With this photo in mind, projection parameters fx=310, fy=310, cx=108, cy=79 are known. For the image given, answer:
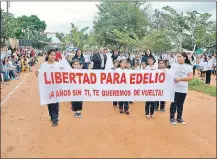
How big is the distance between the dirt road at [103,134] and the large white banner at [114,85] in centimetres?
61

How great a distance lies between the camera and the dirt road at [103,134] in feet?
17.5

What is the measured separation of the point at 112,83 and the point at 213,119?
9.58 feet

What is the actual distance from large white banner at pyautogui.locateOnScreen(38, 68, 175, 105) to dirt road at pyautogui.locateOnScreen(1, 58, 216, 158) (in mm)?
610

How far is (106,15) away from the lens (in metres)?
36.2

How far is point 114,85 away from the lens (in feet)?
24.2

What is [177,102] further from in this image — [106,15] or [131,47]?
[106,15]

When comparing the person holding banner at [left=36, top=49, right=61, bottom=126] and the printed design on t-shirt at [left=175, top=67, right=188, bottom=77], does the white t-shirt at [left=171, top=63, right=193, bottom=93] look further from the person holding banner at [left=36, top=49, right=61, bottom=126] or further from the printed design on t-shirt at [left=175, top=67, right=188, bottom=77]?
the person holding banner at [left=36, top=49, right=61, bottom=126]

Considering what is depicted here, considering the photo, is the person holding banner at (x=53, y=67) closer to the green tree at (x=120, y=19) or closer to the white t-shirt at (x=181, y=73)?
the white t-shirt at (x=181, y=73)

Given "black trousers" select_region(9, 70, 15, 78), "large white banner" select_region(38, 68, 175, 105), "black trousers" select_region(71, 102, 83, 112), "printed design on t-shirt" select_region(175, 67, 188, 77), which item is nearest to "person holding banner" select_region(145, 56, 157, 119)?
"large white banner" select_region(38, 68, 175, 105)

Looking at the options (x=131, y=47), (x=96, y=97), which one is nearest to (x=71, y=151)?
(x=96, y=97)

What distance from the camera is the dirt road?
5.33 meters

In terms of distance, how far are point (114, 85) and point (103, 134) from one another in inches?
57.5

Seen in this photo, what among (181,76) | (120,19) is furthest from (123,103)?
(120,19)

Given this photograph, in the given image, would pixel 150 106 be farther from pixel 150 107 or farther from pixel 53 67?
pixel 53 67
